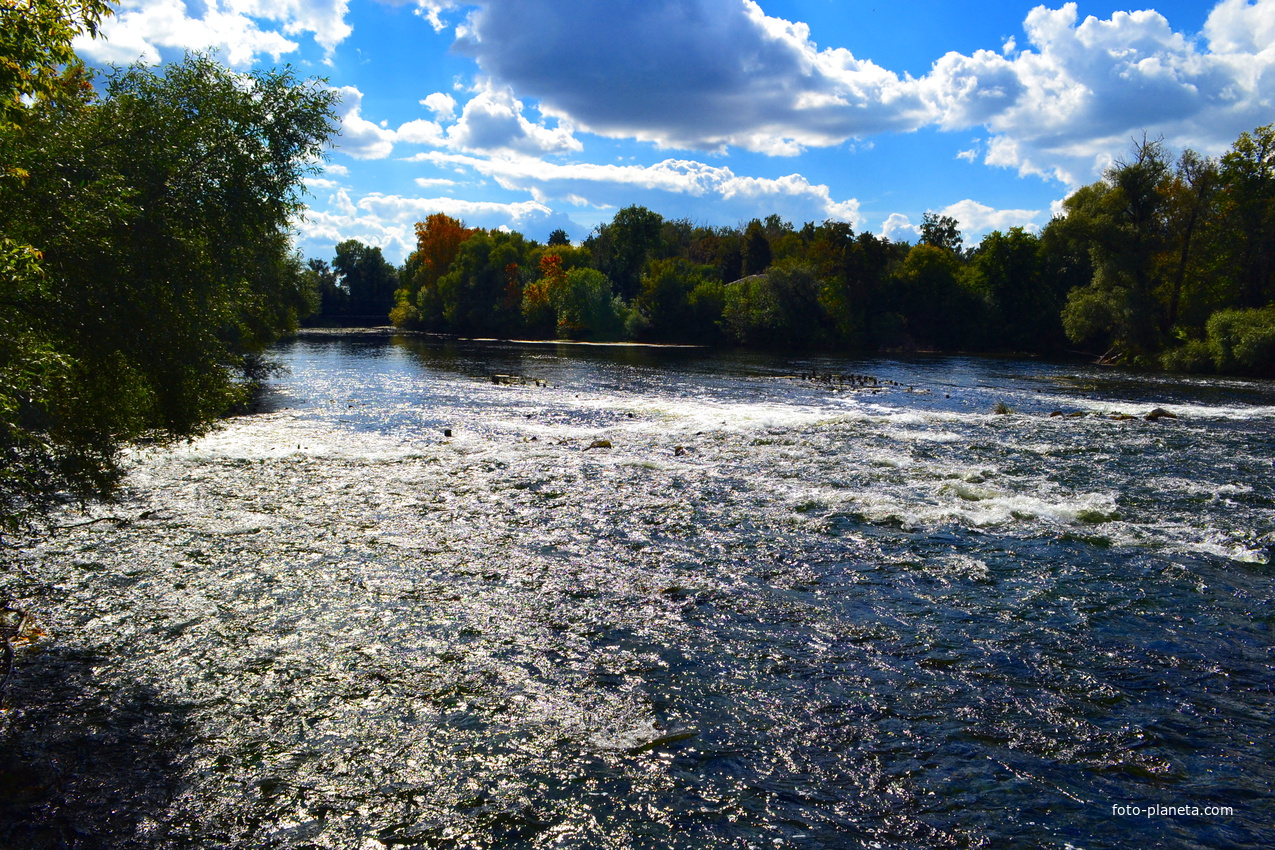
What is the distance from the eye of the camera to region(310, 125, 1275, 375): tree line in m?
66.2

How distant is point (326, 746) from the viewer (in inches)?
340

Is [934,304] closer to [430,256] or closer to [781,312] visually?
[781,312]

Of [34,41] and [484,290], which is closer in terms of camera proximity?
[34,41]

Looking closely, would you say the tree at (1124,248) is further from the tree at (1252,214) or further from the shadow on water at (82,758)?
the shadow on water at (82,758)

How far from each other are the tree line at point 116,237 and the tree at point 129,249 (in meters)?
0.03

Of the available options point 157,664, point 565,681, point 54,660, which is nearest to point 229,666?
point 157,664

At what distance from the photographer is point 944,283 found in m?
101

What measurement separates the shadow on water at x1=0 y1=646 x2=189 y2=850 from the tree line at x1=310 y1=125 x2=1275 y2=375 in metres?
63.7

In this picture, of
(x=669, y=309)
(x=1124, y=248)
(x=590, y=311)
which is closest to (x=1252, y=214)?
(x=1124, y=248)

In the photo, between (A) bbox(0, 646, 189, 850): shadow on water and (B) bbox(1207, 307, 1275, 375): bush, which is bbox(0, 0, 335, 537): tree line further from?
(B) bbox(1207, 307, 1275, 375): bush

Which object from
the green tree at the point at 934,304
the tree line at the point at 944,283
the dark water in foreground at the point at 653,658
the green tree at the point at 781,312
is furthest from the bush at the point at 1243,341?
the green tree at the point at 781,312

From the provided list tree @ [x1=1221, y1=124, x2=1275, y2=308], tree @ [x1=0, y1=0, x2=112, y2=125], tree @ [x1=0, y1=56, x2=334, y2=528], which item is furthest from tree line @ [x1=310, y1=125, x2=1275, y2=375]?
tree @ [x1=0, y1=0, x2=112, y2=125]

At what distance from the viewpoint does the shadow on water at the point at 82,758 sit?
7.18 meters

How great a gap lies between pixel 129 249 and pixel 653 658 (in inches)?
422
